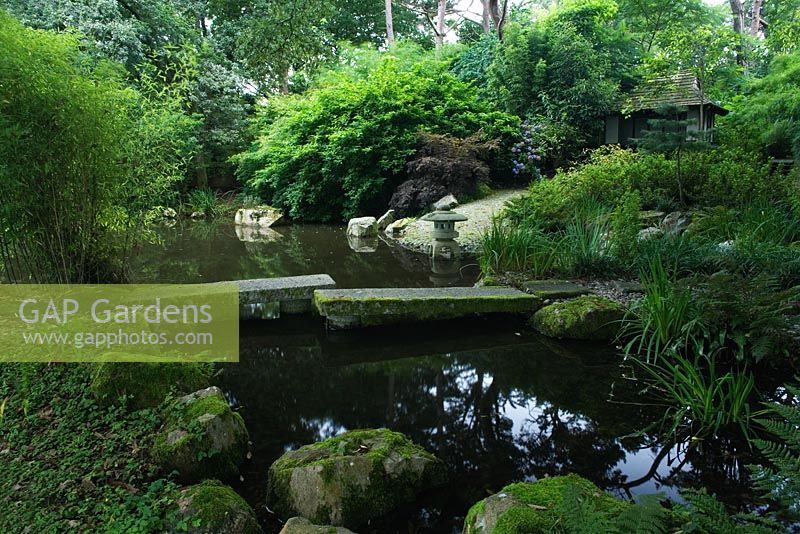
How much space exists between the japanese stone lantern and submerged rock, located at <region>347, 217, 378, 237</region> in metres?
2.60

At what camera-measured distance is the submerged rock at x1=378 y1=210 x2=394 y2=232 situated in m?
10.6

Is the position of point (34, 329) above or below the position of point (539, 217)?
below

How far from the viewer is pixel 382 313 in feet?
14.7

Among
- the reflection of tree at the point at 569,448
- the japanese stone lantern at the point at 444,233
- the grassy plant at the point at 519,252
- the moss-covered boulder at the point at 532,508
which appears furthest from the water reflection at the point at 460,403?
the japanese stone lantern at the point at 444,233

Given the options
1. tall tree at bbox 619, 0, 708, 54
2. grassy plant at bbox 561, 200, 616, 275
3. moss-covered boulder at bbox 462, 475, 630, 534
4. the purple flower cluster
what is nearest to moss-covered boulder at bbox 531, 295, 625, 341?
grassy plant at bbox 561, 200, 616, 275

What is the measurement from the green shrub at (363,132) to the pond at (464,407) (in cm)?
710

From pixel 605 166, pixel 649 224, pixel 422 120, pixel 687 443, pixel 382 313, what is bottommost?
pixel 687 443

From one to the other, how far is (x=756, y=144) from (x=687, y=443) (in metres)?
7.94

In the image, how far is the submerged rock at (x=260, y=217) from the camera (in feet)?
39.6

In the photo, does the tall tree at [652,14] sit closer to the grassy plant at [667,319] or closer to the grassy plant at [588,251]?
the grassy plant at [588,251]

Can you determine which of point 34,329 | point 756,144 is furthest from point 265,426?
point 756,144

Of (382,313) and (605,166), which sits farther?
(605,166)

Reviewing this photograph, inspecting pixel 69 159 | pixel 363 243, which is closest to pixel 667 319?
pixel 69 159

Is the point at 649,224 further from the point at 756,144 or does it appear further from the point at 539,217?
the point at 756,144
